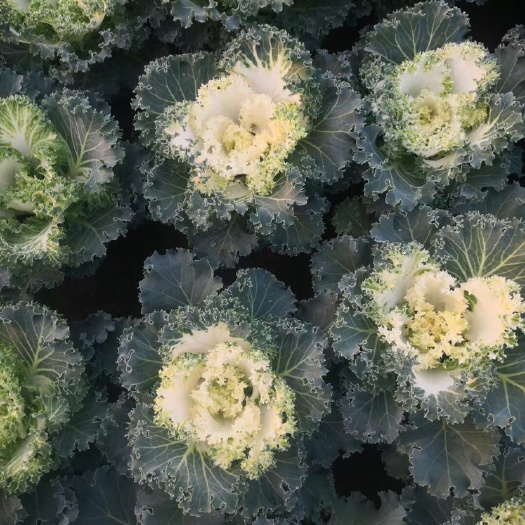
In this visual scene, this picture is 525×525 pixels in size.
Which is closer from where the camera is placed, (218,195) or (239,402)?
(239,402)

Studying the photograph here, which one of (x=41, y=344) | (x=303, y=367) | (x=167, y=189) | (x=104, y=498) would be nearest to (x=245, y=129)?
(x=167, y=189)

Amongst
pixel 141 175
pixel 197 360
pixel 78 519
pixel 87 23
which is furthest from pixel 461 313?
pixel 87 23

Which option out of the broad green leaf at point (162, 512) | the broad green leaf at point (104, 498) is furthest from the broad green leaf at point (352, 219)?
the broad green leaf at point (104, 498)

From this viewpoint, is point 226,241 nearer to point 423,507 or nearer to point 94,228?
point 94,228

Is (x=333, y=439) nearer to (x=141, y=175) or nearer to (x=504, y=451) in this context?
(x=504, y=451)

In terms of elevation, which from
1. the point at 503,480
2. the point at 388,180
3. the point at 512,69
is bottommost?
the point at 503,480

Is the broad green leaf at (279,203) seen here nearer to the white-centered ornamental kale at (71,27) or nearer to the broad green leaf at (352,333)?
the broad green leaf at (352,333)
